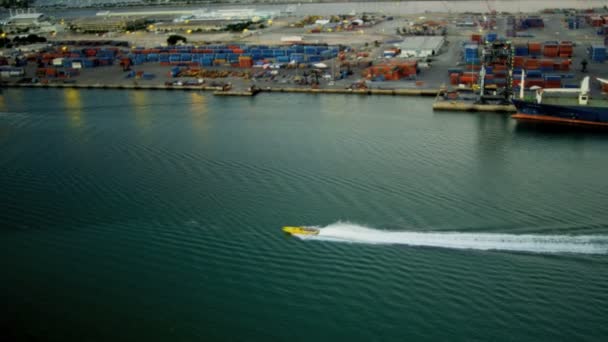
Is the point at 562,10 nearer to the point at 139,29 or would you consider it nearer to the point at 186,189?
the point at 139,29

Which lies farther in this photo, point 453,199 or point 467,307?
point 453,199

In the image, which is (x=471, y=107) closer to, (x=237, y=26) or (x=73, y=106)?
(x=73, y=106)

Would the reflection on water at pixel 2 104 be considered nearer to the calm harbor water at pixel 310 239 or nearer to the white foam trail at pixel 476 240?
the calm harbor water at pixel 310 239

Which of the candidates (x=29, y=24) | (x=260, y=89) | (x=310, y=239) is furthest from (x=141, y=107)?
(x=29, y=24)

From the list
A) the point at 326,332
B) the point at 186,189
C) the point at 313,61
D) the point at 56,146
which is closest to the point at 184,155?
the point at 186,189

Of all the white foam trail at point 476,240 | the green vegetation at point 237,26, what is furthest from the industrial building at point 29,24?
the white foam trail at point 476,240
